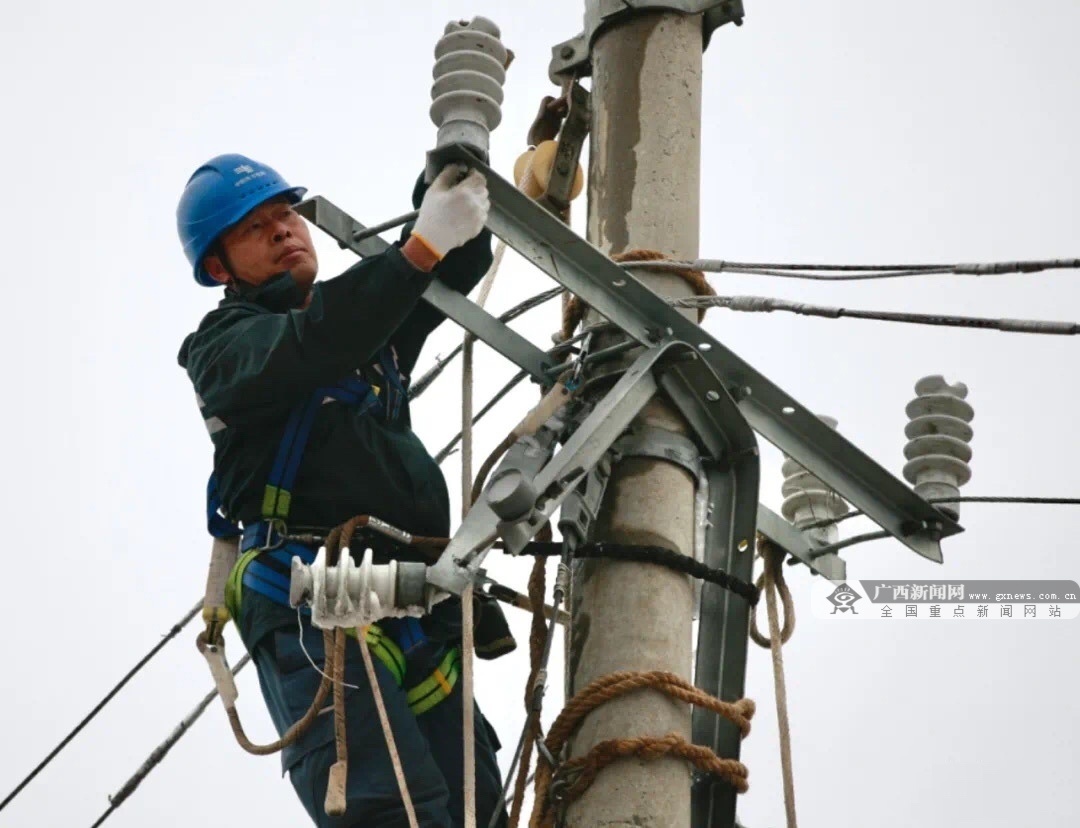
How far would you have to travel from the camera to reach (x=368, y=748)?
197 inches

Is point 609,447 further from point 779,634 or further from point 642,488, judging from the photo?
point 779,634

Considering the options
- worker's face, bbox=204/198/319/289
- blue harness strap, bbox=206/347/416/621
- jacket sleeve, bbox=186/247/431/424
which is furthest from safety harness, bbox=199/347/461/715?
worker's face, bbox=204/198/319/289

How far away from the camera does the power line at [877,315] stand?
5.29 metres

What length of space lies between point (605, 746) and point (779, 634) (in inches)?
40.6

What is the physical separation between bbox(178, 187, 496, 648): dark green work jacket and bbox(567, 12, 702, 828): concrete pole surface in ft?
1.98

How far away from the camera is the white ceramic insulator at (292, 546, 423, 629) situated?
4641 mm

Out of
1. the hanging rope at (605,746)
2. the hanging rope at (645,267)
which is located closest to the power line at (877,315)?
the hanging rope at (645,267)

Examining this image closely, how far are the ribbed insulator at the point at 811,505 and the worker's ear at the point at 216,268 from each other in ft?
5.94

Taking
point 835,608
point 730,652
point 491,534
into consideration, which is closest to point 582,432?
point 491,534

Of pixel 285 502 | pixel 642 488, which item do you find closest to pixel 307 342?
pixel 285 502

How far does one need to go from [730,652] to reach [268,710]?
4.14 feet

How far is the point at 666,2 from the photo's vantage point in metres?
5.51

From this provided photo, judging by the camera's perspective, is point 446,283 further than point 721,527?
Yes

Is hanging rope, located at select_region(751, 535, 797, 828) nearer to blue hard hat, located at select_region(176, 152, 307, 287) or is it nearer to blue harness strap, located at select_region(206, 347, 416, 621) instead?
blue harness strap, located at select_region(206, 347, 416, 621)
